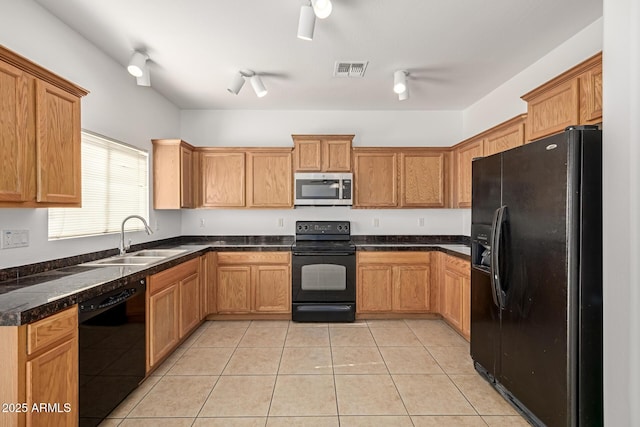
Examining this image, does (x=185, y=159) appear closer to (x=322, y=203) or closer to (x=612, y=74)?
(x=322, y=203)

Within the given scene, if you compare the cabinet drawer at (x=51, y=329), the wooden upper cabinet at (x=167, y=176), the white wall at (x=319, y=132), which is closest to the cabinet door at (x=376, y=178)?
the white wall at (x=319, y=132)

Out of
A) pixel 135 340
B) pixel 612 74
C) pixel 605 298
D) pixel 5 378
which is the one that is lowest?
pixel 135 340

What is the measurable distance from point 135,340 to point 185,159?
7.48 ft

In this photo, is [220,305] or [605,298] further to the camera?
[220,305]

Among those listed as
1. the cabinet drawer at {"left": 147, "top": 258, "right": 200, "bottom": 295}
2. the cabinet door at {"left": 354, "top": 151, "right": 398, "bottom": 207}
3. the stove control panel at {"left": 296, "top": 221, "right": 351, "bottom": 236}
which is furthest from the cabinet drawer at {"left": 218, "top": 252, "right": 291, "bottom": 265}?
the cabinet door at {"left": 354, "top": 151, "right": 398, "bottom": 207}

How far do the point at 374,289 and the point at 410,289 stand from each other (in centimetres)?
44

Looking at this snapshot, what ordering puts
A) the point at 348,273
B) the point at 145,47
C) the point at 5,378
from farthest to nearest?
the point at 348,273
the point at 145,47
the point at 5,378

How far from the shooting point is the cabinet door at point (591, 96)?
6.13 ft

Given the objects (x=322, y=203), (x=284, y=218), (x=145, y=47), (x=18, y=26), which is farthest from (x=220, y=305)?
(x=18, y=26)

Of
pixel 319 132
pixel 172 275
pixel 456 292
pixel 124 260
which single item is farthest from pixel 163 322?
pixel 319 132

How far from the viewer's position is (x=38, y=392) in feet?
4.83

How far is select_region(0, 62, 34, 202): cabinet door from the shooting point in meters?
1.61

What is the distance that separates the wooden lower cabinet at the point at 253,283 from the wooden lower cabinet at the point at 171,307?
1.23 ft

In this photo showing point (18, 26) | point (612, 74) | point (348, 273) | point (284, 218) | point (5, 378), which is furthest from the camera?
point (284, 218)
